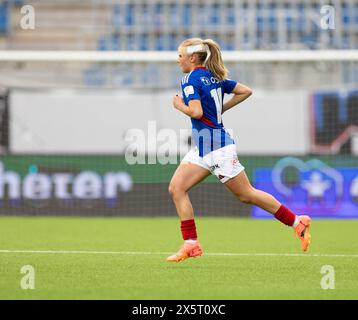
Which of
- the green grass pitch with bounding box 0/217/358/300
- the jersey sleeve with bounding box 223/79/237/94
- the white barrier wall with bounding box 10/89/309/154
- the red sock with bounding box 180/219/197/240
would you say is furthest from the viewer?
the white barrier wall with bounding box 10/89/309/154

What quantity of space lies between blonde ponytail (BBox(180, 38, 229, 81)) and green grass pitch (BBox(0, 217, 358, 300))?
5.88ft

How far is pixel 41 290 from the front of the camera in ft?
22.1

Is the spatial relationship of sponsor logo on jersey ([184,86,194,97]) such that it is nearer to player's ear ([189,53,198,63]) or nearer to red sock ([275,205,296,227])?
player's ear ([189,53,198,63])

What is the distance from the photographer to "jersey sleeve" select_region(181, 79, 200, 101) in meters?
8.20

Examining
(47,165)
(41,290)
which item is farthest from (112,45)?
(41,290)

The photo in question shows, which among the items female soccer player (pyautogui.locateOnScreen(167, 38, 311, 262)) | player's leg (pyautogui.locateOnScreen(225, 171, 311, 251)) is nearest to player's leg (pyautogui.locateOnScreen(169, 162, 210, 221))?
female soccer player (pyautogui.locateOnScreen(167, 38, 311, 262))

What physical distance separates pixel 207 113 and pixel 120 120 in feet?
37.2

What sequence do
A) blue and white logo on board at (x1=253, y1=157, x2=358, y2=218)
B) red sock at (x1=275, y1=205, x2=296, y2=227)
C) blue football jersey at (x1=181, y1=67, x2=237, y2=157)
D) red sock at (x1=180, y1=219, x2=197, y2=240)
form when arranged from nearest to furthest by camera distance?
blue football jersey at (x1=181, y1=67, x2=237, y2=157)
red sock at (x1=180, y1=219, x2=197, y2=240)
red sock at (x1=275, y1=205, x2=296, y2=227)
blue and white logo on board at (x1=253, y1=157, x2=358, y2=218)

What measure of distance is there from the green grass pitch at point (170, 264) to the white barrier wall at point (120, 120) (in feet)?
17.0

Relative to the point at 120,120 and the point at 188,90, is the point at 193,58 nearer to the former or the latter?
the point at 188,90

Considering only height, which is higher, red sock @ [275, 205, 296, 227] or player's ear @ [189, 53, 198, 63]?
player's ear @ [189, 53, 198, 63]

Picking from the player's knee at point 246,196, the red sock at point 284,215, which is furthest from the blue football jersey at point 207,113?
the red sock at point 284,215
